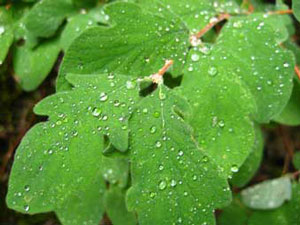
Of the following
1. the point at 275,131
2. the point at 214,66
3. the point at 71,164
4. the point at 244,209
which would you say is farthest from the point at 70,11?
the point at 275,131

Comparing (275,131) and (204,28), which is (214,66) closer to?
(204,28)

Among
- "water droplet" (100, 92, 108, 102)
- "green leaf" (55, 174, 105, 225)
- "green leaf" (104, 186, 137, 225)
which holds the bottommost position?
"green leaf" (104, 186, 137, 225)

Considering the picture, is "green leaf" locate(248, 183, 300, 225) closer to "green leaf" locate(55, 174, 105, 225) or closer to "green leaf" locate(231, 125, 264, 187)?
"green leaf" locate(231, 125, 264, 187)

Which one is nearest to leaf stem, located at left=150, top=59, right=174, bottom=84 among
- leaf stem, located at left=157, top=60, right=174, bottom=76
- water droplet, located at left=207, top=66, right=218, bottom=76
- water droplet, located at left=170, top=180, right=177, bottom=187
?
leaf stem, located at left=157, top=60, right=174, bottom=76

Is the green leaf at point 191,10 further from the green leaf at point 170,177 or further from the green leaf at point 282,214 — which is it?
the green leaf at point 282,214

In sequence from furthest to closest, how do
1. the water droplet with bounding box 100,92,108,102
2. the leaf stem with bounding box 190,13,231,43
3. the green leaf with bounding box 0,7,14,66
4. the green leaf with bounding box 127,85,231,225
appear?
the green leaf with bounding box 0,7,14,66
the leaf stem with bounding box 190,13,231,43
the water droplet with bounding box 100,92,108,102
the green leaf with bounding box 127,85,231,225

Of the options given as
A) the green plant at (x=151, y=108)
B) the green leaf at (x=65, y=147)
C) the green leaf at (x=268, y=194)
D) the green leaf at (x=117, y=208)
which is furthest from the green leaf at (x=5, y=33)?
the green leaf at (x=268, y=194)
